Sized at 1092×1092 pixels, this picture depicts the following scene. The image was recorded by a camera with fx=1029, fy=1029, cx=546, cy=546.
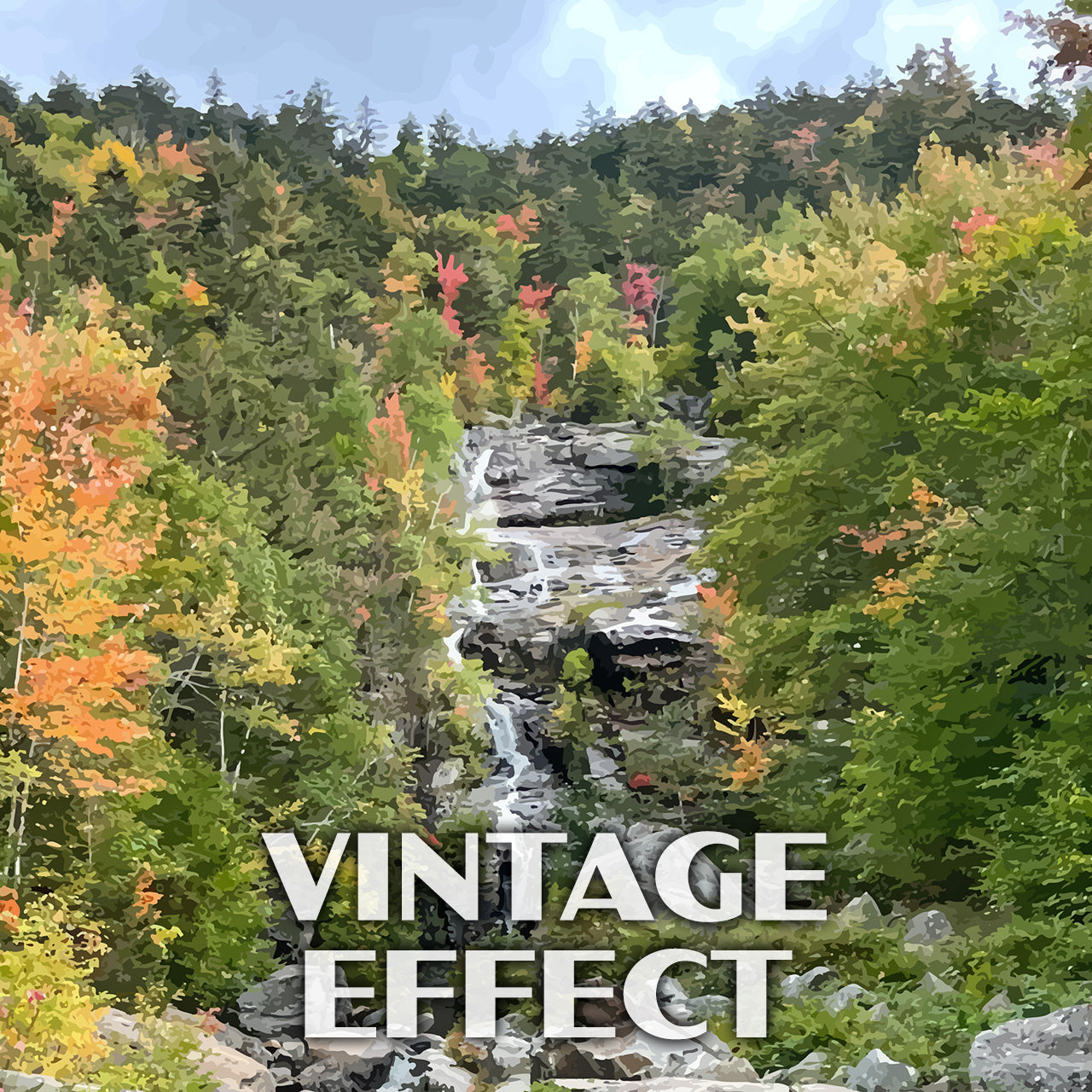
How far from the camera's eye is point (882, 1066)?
8781mm

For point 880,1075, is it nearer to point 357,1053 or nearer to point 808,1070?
point 808,1070

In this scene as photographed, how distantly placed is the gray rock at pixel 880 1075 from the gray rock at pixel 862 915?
462 centimetres

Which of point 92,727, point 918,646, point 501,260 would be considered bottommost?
point 92,727

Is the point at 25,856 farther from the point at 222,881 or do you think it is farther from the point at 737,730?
the point at 737,730

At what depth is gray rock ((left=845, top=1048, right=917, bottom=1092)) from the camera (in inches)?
340

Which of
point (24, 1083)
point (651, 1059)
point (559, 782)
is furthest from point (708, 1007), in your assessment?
point (559, 782)

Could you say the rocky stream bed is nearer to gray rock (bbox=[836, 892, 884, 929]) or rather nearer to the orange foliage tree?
gray rock (bbox=[836, 892, 884, 929])

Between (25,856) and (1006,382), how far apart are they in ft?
45.9

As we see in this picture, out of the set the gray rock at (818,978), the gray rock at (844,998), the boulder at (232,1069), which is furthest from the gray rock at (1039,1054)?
the boulder at (232,1069)

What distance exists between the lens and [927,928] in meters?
12.9

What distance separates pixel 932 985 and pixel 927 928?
2.15m

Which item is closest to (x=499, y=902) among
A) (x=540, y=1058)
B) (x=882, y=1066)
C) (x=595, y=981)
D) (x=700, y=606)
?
(x=595, y=981)

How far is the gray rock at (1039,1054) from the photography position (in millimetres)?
7242

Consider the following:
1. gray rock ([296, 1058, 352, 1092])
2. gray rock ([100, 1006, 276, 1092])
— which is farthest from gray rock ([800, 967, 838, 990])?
gray rock ([296, 1058, 352, 1092])
